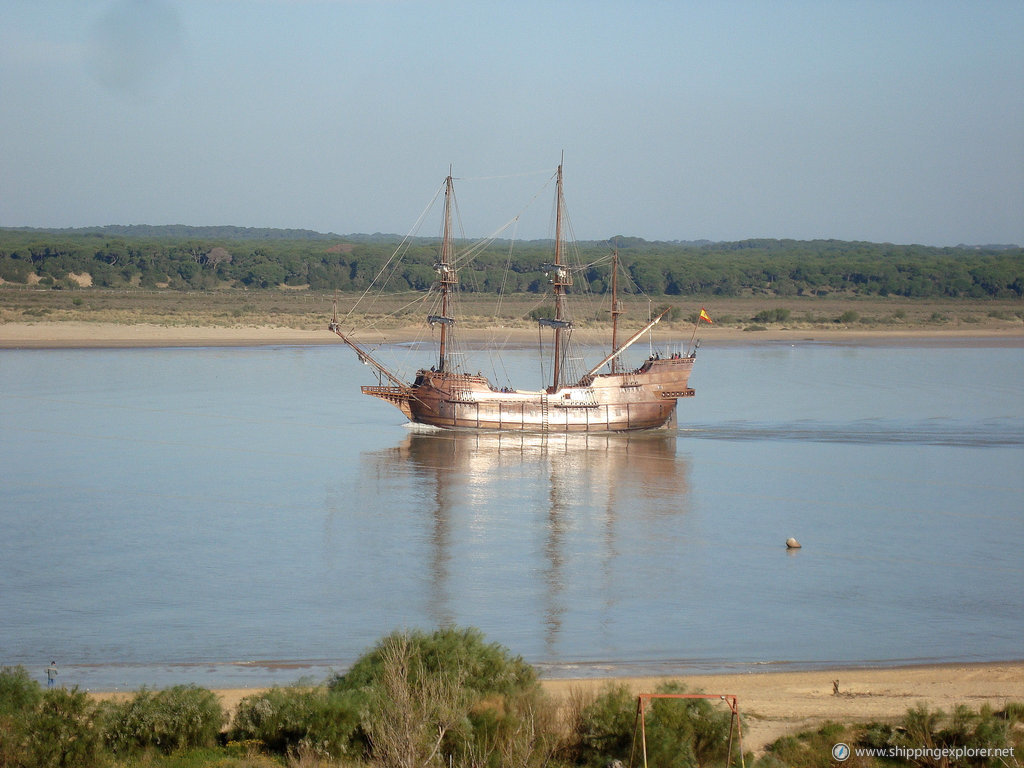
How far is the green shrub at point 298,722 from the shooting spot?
1001cm

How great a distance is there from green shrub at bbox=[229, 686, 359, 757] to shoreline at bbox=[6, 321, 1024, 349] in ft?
151

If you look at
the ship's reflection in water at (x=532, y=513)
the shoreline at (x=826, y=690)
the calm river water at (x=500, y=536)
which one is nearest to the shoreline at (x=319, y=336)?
the calm river water at (x=500, y=536)

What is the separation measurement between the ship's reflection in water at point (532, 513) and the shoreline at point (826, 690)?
189cm

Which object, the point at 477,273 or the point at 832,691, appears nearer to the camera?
the point at 832,691

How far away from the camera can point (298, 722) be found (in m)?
10.2

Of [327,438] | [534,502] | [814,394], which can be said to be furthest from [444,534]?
[814,394]

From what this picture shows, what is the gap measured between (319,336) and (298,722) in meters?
52.8

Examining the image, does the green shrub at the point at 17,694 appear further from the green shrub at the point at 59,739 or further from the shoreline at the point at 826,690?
the shoreline at the point at 826,690

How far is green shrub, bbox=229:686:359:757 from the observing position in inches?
394

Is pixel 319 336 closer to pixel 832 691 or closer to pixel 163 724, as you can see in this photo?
pixel 832 691

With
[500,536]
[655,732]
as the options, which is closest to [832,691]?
[655,732]

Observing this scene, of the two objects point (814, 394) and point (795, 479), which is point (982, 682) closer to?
point (795, 479)

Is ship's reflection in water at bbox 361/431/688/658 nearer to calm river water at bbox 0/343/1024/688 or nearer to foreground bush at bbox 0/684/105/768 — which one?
calm river water at bbox 0/343/1024/688

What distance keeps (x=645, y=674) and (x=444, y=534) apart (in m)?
7.78
